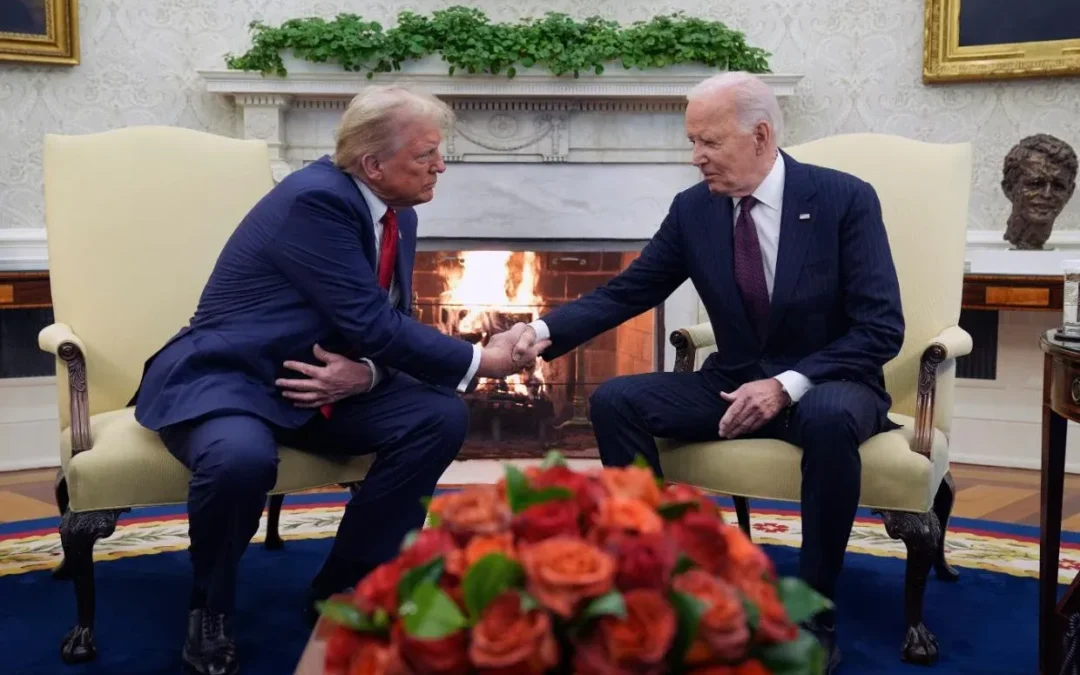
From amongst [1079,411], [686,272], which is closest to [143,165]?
[686,272]

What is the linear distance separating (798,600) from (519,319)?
3.80 meters

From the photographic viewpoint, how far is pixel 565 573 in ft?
2.89

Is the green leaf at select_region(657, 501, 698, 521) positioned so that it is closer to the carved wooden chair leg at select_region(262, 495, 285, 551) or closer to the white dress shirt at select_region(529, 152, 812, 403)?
the white dress shirt at select_region(529, 152, 812, 403)

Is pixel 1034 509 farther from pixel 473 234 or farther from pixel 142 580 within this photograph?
pixel 142 580

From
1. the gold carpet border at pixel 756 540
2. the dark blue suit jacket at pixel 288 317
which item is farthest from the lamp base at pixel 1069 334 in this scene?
the dark blue suit jacket at pixel 288 317

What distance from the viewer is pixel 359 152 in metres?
2.50

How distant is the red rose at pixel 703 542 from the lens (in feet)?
3.25

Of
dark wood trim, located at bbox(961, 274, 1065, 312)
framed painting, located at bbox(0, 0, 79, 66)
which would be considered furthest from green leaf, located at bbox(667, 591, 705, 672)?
framed painting, located at bbox(0, 0, 79, 66)

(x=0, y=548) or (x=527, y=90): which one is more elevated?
(x=527, y=90)

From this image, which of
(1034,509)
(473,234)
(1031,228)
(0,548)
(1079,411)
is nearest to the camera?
(1079,411)

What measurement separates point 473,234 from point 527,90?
0.63 m

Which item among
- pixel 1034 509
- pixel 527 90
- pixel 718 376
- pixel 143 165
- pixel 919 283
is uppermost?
pixel 527 90

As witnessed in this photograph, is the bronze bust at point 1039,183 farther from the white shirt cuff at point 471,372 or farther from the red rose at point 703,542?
the red rose at point 703,542

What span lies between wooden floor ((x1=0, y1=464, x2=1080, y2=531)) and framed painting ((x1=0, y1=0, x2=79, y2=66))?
1.63 meters
